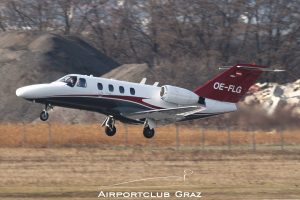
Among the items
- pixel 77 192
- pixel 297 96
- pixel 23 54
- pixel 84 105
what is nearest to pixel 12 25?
pixel 23 54

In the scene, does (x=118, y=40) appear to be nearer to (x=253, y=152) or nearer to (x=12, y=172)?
(x=253, y=152)

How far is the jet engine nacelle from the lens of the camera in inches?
1571

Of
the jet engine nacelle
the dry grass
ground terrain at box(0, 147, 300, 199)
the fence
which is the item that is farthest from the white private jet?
the dry grass

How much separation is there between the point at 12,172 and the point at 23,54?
34.1 metres

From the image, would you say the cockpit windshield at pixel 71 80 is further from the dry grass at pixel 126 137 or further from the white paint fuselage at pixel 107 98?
the dry grass at pixel 126 137

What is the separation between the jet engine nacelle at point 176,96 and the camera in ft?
131

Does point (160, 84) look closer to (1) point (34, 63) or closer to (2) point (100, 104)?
(1) point (34, 63)

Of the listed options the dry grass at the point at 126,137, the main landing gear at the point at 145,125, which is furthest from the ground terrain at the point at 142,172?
the dry grass at the point at 126,137

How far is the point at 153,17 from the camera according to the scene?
85.9 meters

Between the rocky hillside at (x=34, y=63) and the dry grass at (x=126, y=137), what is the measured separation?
11810mm

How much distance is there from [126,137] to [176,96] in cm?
519

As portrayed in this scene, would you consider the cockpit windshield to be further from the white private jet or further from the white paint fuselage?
the white paint fuselage

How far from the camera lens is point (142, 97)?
1569 inches

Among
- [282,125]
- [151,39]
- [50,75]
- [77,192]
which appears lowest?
[77,192]
